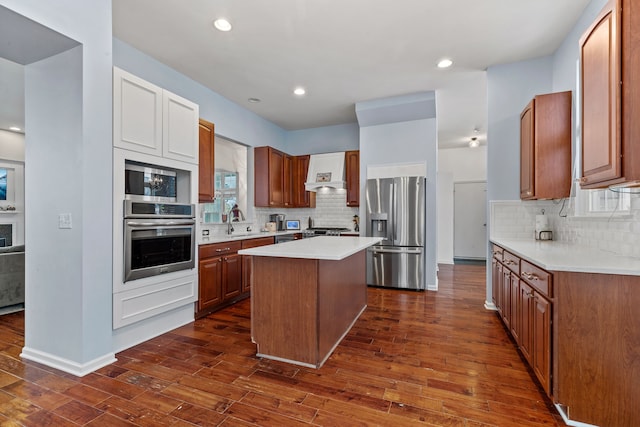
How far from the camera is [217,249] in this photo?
363 centimetres

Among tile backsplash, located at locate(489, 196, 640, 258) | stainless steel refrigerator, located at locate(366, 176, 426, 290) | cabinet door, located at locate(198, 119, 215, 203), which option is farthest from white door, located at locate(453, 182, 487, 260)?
cabinet door, located at locate(198, 119, 215, 203)

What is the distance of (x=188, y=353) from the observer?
253 centimetres

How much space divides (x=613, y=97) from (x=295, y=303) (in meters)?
2.32

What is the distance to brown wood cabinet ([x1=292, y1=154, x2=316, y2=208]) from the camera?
232 inches

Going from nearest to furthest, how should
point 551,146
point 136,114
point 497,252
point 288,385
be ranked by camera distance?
point 288,385
point 136,114
point 551,146
point 497,252

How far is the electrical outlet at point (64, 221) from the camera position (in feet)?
7.36

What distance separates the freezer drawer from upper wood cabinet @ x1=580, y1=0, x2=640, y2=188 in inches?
112

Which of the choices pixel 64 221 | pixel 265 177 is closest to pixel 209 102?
pixel 265 177

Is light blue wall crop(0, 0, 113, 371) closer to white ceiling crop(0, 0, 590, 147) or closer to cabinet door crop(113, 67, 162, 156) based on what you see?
cabinet door crop(113, 67, 162, 156)

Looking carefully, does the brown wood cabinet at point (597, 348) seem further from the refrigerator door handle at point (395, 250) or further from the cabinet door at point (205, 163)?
the cabinet door at point (205, 163)

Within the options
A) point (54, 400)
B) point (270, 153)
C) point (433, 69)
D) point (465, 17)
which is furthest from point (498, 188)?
point (54, 400)

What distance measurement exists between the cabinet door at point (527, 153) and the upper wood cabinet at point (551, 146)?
0.01 m

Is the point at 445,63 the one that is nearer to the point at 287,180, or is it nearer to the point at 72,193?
the point at 287,180

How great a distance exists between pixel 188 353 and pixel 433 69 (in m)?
4.05
